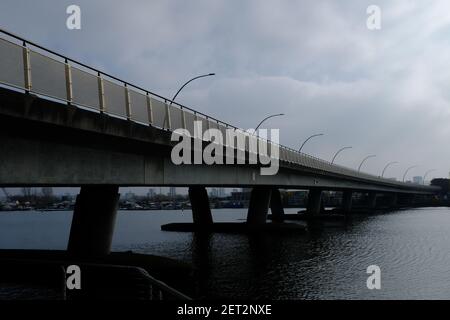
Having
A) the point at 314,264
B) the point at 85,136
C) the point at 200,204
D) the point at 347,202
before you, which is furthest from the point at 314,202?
the point at 85,136

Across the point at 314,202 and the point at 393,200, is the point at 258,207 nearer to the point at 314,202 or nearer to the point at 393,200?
the point at 314,202

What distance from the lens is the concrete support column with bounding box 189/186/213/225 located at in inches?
2513

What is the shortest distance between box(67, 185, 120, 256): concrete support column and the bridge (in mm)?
56

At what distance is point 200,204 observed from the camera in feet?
211

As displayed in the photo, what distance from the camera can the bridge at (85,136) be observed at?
15.3 m

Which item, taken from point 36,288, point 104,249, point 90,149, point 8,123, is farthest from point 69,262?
point 8,123

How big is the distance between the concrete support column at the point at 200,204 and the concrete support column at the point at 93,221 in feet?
115

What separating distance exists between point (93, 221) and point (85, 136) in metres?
9.89

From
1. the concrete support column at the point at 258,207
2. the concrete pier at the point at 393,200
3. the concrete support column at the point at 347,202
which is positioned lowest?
the concrete pier at the point at 393,200

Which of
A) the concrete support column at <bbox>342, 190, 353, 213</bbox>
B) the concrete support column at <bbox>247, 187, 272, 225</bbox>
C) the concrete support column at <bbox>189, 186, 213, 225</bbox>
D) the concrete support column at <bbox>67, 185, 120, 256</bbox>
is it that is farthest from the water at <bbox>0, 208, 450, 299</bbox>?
the concrete support column at <bbox>342, 190, 353, 213</bbox>

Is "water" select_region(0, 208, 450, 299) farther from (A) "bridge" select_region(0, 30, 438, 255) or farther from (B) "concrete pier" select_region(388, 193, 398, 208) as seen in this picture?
(B) "concrete pier" select_region(388, 193, 398, 208)

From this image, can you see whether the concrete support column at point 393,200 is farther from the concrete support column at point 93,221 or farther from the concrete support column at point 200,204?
the concrete support column at point 93,221

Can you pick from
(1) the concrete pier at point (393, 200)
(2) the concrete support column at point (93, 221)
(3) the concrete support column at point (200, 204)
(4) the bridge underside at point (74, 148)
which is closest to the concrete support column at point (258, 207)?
(3) the concrete support column at point (200, 204)
